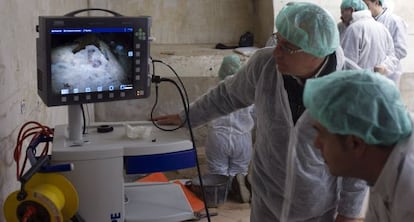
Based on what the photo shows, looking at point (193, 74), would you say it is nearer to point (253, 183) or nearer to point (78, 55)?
point (253, 183)

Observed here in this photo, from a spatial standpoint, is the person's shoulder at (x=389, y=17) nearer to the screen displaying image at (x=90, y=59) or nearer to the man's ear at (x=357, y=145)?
the screen displaying image at (x=90, y=59)

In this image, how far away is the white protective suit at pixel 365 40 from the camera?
3.66 meters

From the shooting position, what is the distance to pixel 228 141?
3.40 metres

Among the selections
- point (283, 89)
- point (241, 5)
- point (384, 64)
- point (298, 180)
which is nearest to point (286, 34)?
point (283, 89)

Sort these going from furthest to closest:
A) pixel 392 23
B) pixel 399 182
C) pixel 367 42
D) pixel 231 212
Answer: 1. pixel 392 23
2. pixel 367 42
3. pixel 231 212
4. pixel 399 182

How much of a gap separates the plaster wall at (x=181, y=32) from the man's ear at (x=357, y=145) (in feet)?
3.57

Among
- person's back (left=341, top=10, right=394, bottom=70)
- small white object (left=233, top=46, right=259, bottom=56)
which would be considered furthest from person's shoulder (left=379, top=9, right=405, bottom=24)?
small white object (left=233, top=46, right=259, bottom=56)

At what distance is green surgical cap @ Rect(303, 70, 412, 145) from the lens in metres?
1.00

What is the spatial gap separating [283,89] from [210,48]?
3186 millimetres

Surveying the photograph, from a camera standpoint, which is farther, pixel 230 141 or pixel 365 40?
pixel 365 40

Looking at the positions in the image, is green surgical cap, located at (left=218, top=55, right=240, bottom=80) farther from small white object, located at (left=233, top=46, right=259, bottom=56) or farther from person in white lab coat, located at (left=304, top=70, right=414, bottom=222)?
person in white lab coat, located at (left=304, top=70, right=414, bottom=222)

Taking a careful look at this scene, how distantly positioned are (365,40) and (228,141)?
1.23 m

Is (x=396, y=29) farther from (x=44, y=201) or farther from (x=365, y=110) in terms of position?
(x=44, y=201)

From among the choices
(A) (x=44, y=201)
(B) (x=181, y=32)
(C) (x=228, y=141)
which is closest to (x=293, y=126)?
(A) (x=44, y=201)
